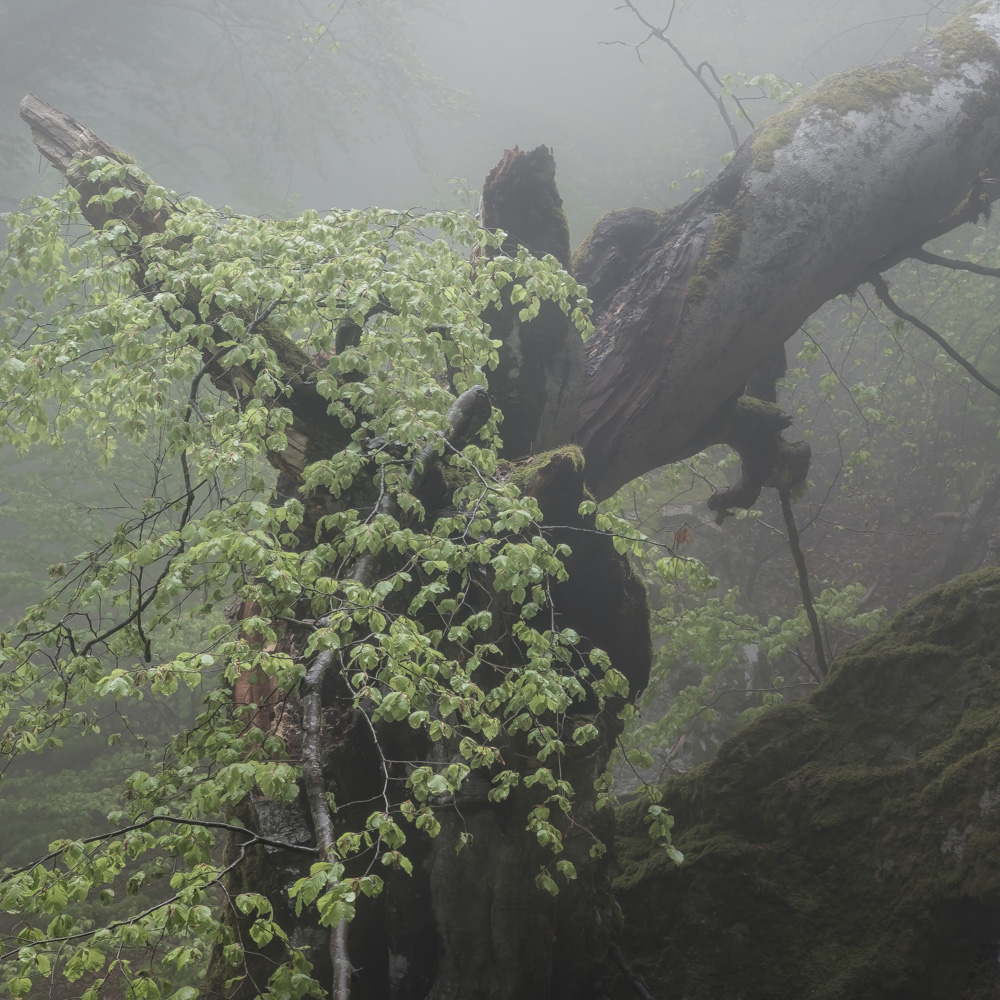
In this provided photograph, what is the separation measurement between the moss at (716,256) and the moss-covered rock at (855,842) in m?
2.29

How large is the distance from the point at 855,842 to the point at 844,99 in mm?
4645

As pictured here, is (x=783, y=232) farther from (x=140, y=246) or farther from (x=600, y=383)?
(x=140, y=246)

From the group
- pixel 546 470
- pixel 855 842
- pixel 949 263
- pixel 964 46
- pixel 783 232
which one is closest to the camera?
pixel 855 842

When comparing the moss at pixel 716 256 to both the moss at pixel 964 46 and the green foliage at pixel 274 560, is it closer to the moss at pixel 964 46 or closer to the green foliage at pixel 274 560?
the green foliage at pixel 274 560

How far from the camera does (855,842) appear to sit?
3318 millimetres

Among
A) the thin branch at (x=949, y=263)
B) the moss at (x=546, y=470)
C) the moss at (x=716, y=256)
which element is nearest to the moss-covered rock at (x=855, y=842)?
the moss at (x=546, y=470)

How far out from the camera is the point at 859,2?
877 inches

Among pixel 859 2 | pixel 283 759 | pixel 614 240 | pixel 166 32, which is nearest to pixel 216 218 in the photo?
pixel 283 759

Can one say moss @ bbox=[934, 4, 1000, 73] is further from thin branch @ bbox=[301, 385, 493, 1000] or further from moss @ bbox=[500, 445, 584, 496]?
thin branch @ bbox=[301, 385, 493, 1000]

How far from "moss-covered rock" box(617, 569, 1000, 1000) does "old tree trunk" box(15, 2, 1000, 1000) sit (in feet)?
1.68

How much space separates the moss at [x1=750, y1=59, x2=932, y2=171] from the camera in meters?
4.91

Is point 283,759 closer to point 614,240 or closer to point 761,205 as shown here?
point 761,205

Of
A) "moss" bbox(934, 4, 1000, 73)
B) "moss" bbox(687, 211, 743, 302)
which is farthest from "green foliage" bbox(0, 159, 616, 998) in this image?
"moss" bbox(934, 4, 1000, 73)

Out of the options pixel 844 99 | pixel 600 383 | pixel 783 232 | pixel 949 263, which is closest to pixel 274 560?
pixel 600 383
